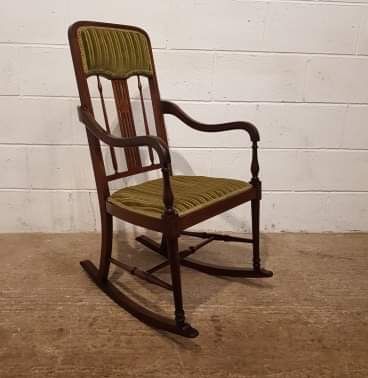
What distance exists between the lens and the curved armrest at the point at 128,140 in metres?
1.10

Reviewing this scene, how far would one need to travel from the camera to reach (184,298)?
1.47m

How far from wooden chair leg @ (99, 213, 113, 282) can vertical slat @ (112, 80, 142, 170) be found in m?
0.23

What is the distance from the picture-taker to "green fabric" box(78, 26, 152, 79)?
1396 millimetres

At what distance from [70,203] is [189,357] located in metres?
1.15

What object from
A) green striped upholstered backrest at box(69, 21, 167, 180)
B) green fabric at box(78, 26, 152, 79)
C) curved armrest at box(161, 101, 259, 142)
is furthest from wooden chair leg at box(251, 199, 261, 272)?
green fabric at box(78, 26, 152, 79)

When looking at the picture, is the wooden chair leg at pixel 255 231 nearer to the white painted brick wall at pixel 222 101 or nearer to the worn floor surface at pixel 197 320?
the worn floor surface at pixel 197 320

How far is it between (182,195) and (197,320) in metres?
0.44

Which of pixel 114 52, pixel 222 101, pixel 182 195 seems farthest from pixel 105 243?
pixel 222 101

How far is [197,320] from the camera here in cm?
134

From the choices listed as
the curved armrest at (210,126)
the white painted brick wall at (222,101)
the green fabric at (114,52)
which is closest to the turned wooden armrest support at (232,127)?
the curved armrest at (210,126)

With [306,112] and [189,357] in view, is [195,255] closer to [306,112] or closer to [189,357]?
[189,357]

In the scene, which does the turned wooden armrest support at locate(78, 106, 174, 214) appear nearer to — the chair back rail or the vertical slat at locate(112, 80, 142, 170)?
the chair back rail

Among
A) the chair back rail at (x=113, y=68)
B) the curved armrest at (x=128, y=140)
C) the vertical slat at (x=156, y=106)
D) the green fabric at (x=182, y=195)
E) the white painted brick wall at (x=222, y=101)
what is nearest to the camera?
the curved armrest at (x=128, y=140)

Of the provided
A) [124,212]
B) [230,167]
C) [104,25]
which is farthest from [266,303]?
[104,25]
